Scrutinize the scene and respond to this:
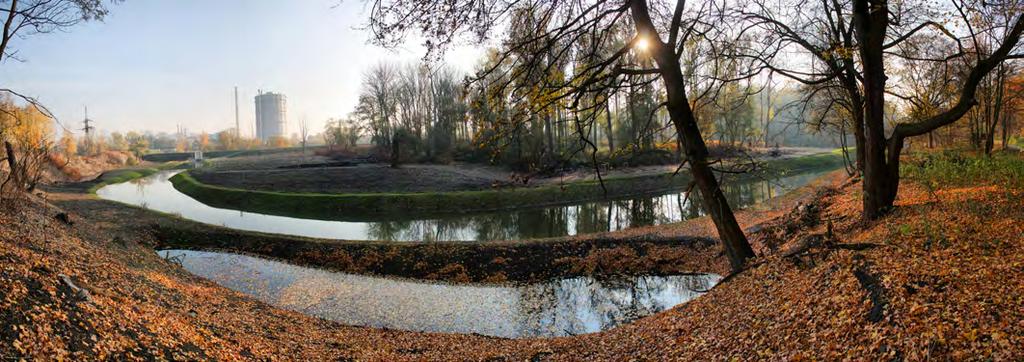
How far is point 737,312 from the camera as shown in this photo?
688 centimetres

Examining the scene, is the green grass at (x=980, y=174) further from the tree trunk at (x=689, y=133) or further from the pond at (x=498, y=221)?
the pond at (x=498, y=221)

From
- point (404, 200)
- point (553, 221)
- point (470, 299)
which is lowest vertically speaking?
point (470, 299)

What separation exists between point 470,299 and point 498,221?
45.6ft

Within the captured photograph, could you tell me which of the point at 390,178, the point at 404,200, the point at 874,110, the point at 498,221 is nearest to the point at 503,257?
the point at 874,110

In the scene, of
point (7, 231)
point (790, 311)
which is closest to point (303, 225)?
point (7, 231)

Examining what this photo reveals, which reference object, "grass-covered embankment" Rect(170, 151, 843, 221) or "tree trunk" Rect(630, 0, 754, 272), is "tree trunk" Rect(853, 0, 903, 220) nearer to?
"tree trunk" Rect(630, 0, 754, 272)

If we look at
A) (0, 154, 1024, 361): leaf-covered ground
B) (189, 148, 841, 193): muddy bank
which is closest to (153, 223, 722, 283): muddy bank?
(0, 154, 1024, 361): leaf-covered ground

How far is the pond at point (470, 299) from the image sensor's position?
1113cm

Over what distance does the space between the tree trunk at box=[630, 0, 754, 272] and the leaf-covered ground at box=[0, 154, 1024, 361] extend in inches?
36.9

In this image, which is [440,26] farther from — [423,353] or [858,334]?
[858,334]

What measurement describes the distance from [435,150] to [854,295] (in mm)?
46472

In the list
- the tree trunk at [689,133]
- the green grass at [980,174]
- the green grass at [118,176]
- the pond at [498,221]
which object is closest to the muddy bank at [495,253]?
the pond at [498,221]

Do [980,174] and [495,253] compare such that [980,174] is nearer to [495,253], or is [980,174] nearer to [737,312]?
[737,312]

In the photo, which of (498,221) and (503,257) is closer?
(503,257)
